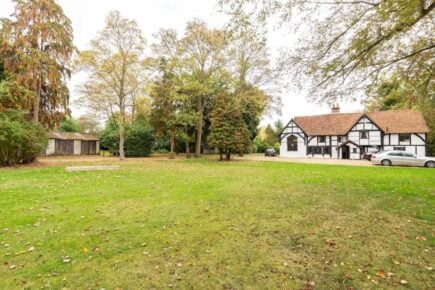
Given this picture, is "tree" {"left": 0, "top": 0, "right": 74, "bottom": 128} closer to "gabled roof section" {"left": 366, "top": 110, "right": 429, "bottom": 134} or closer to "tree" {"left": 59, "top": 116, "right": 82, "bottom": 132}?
"tree" {"left": 59, "top": 116, "right": 82, "bottom": 132}

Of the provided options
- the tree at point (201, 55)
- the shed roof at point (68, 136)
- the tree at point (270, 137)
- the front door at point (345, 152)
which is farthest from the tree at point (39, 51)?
the tree at point (270, 137)

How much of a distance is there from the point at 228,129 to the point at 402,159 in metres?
15.9

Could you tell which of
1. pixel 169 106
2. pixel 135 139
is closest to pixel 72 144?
pixel 135 139

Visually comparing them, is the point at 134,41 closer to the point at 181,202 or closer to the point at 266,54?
the point at 266,54

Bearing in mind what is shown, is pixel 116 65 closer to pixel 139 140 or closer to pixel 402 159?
pixel 139 140

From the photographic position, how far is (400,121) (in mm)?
31938

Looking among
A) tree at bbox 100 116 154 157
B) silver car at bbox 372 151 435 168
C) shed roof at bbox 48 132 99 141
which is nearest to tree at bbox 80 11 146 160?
tree at bbox 100 116 154 157

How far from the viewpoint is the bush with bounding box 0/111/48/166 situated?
15656 mm

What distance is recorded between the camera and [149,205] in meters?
6.94

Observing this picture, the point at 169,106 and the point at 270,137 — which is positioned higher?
the point at 169,106

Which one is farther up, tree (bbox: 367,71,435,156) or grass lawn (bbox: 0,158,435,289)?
tree (bbox: 367,71,435,156)

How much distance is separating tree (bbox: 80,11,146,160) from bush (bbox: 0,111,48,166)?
7284mm

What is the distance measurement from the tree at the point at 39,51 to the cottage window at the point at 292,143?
2967 cm

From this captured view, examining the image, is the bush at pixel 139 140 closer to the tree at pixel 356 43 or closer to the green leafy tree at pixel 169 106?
the green leafy tree at pixel 169 106
